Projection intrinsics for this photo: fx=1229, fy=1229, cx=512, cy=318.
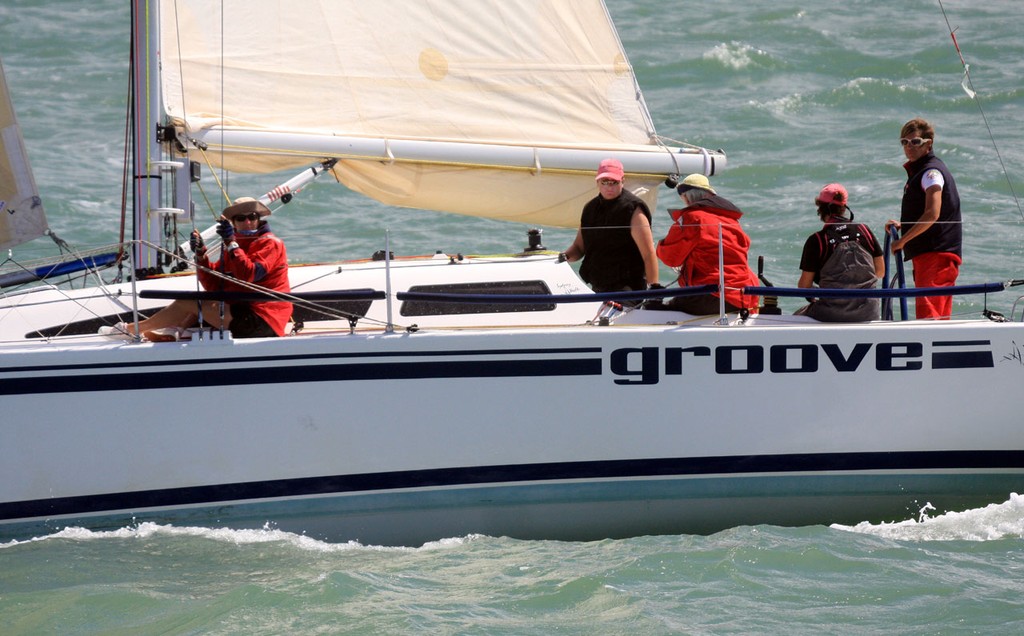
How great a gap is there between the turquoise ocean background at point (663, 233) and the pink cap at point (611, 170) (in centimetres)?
179

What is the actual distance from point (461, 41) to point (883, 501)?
356cm

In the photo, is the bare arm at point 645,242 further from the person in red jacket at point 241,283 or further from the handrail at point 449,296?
the person in red jacket at point 241,283

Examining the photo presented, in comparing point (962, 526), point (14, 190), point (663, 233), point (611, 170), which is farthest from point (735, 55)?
point (14, 190)

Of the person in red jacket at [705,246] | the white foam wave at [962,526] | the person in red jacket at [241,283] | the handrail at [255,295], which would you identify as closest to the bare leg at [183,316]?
the person in red jacket at [241,283]

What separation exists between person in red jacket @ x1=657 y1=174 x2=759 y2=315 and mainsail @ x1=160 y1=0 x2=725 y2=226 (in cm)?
84

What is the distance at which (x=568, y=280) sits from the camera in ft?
23.4

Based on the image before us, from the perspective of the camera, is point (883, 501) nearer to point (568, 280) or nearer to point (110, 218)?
point (568, 280)

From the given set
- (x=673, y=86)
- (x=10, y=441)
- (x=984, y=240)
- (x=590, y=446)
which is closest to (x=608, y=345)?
(x=590, y=446)

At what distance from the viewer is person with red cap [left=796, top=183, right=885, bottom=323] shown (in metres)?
6.41

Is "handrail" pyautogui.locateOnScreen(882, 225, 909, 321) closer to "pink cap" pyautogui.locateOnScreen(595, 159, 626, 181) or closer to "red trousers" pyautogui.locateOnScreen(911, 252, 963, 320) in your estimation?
"red trousers" pyautogui.locateOnScreen(911, 252, 963, 320)

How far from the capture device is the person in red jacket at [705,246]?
6.44 m

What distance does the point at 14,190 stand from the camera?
6473mm

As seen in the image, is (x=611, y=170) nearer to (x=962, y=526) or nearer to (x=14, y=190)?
(x=962, y=526)

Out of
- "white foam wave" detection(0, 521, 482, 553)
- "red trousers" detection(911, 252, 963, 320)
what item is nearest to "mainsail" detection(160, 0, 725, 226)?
"red trousers" detection(911, 252, 963, 320)
